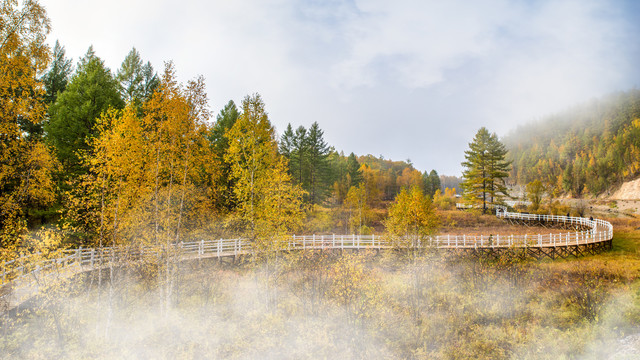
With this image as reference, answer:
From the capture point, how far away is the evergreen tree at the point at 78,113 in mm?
19094

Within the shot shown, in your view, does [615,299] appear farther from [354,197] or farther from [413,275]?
[354,197]

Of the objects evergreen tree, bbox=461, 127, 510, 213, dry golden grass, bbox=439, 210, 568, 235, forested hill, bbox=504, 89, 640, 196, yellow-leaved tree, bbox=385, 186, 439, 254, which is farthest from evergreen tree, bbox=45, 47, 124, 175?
forested hill, bbox=504, 89, 640, 196

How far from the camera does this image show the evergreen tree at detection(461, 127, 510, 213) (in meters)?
43.0

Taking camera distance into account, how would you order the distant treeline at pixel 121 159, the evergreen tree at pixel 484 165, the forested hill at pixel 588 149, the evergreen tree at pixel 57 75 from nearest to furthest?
1. the distant treeline at pixel 121 159
2. the evergreen tree at pixel 57 75
3. the evergreen tree at pixel 484 165
4. the forested hill at pixel 588 149

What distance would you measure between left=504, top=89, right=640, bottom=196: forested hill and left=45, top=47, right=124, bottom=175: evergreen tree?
68872 millimetres

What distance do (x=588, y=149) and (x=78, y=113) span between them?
17458 cm

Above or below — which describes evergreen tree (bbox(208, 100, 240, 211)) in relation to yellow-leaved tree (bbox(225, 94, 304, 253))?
above

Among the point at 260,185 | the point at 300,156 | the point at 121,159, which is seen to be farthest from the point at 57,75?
the point at 300,156

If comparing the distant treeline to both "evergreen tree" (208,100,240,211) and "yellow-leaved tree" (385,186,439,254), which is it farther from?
"yellow-leaved tree" (385,186,439,254)

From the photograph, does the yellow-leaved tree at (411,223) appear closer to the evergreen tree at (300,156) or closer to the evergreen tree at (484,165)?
the evergreen tree at (300,156)

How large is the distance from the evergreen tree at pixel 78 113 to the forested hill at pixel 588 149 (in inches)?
2711

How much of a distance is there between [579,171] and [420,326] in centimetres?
12514

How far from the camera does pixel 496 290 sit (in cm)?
1978

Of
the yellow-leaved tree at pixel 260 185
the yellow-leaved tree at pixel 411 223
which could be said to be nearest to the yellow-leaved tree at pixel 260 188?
the yellow-leaved tree at pixel 260 185
